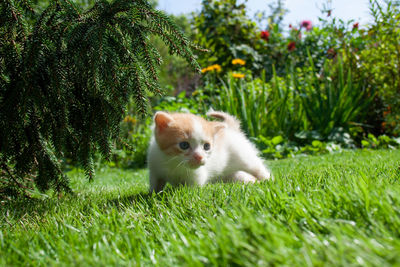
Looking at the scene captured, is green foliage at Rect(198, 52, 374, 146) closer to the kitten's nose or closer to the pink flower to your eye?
the pink flower

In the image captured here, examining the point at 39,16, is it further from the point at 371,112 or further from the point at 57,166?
the point at 371,112

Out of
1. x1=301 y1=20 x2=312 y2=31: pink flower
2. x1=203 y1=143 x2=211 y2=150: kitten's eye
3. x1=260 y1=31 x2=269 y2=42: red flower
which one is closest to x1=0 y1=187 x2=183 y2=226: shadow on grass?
x1=203 y1=143 x2=211 y2=150: kitten's eye

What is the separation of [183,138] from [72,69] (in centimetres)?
75

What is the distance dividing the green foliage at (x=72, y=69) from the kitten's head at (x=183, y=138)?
29cm

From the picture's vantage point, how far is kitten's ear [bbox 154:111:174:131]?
197 centimetres

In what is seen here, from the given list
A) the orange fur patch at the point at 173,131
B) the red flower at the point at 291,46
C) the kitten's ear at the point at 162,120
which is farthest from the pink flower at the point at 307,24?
the kitten's ear at the point at 162,120

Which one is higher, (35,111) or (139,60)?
(139,60)

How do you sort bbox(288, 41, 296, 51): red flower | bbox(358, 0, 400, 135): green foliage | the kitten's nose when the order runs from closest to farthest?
1. the kitten's nose
2. bbox(358, 0, 400, 135): green foliage
3. bbox(288, 41, 296, 51): red flower

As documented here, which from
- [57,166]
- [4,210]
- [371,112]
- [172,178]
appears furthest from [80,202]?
[371,112]

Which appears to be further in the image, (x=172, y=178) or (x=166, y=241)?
(x=172, y=178)

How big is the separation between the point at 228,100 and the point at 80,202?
10.4 ft

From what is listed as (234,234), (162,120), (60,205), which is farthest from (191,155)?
(234,234)

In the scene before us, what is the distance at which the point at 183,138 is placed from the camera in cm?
193

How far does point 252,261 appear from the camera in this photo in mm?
777
